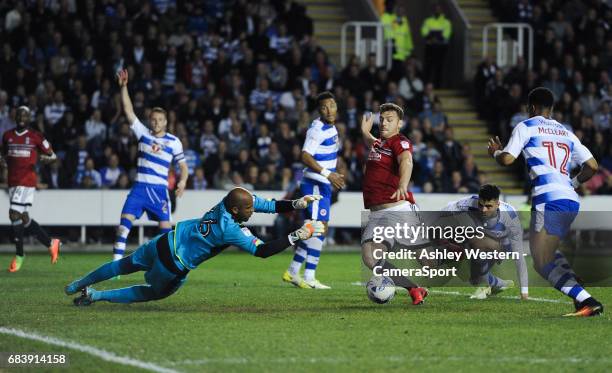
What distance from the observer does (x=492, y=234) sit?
13.4 metres

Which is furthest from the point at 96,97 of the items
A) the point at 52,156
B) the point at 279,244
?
the point at 279,244

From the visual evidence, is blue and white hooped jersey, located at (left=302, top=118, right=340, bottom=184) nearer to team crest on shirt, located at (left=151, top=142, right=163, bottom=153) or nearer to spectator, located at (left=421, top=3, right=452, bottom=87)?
team crest on shirt, located at (left=151, top=142, right=163, bottom=153)

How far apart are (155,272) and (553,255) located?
11.9ft

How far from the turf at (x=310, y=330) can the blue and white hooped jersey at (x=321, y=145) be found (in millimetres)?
1443

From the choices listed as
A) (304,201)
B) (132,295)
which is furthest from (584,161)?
(132,295)

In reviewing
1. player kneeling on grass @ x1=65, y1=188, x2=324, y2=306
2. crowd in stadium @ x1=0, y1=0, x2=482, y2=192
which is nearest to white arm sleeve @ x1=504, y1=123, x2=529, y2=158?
player kneeling on grass @ x1=65, y1=188, x2=324, y2=306

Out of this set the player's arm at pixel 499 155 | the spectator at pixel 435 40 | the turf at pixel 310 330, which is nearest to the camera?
the turf at pixel 310 330

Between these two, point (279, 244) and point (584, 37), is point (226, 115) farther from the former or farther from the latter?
point (279, 244)

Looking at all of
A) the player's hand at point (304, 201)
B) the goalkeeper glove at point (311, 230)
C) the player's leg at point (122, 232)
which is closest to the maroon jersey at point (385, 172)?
the player's hand at point (304, 201)

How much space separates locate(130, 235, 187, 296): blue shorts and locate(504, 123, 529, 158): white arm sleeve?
10.5 ft

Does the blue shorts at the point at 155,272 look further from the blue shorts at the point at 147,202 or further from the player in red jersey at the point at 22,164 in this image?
the player in red jersey at the point at 22,164

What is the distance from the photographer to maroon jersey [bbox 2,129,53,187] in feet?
57.0

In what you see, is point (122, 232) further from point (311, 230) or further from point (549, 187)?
point (549, 187)

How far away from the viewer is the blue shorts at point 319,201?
585 inches
